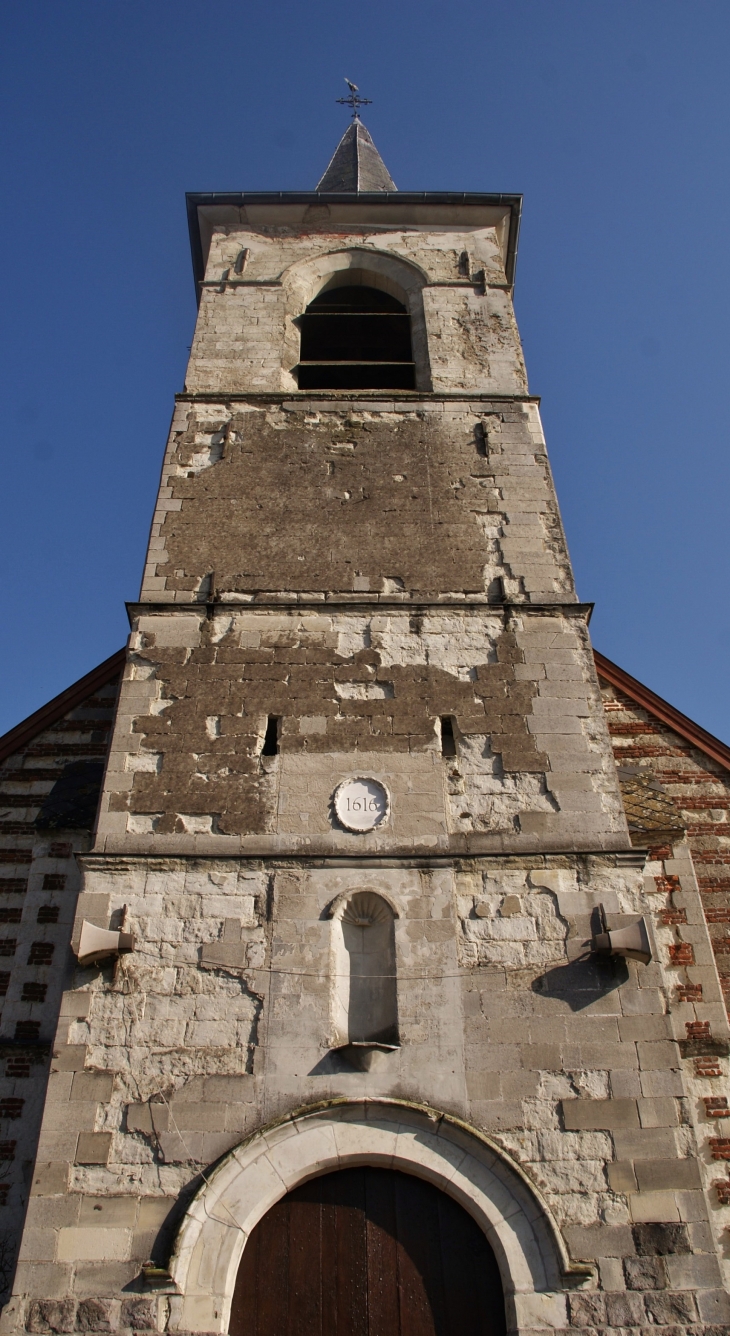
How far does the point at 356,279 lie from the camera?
11719 millimetres

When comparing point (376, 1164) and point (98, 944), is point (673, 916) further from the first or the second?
point (98, 944)

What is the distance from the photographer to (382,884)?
6180 mm

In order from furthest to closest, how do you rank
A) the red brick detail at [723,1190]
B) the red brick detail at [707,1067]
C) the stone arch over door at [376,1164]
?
the red brick detail at [707,1067] → the red brick detail at [723,1190] → the stone arch over door at [376,1164]

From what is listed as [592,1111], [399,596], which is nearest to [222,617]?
[399,596]

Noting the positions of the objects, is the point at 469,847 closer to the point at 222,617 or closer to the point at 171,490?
the point at 222,617

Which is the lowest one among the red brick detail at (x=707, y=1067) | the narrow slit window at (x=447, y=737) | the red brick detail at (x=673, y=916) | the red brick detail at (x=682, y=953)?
the red brick detail at (x=707, y=1067)

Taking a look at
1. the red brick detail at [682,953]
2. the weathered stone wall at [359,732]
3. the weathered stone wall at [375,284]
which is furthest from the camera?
the weathered stone wall at [375,284]

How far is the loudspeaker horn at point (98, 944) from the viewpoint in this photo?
19.0 ft

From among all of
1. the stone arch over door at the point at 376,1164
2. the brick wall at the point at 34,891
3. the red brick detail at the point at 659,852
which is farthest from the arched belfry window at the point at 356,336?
the stone arch over door at the point at 376,1164

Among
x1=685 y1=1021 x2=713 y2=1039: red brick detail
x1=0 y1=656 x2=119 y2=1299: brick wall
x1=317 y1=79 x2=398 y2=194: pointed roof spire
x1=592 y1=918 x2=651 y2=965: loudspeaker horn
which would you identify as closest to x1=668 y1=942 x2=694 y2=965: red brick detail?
x1=685 y1=1021 x2=713 y2=1039: red brick detail

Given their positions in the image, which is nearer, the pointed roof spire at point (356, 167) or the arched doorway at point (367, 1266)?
the arched doorway at point (367, 1266)

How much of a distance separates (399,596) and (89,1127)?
4.32m

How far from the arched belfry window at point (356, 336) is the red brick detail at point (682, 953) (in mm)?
6402

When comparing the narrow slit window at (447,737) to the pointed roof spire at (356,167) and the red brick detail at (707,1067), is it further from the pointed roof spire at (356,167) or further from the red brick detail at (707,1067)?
the pointed roof spire at (356,167)
